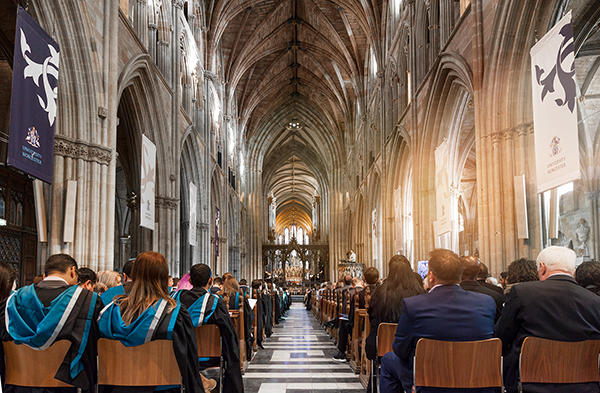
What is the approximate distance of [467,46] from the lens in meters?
12.4

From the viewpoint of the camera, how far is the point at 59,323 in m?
3.25

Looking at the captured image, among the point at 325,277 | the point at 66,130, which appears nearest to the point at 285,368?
the point at 66,130

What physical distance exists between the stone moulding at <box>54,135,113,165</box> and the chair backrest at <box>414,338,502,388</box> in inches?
336

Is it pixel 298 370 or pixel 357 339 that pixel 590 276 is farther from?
pixel 298 370

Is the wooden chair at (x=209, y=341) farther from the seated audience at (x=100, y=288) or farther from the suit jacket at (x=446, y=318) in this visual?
the suit jacket at (x=446, y=318)

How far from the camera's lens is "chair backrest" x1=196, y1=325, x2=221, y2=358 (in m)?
4.85

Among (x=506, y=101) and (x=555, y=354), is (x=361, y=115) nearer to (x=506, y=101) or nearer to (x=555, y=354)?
(x=506, y=101)

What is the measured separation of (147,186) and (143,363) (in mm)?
10128

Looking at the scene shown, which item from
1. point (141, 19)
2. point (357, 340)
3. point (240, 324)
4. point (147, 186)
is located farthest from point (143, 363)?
point (141, 19)

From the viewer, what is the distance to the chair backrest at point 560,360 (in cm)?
327

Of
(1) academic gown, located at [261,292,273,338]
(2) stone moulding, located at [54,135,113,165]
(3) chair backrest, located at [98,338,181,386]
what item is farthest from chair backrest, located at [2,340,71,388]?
(1) academic gown, located at [261,292,273,338]

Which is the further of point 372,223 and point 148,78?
point 372,223

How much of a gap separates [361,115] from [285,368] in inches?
958

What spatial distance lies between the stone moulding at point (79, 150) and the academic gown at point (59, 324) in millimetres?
7183
